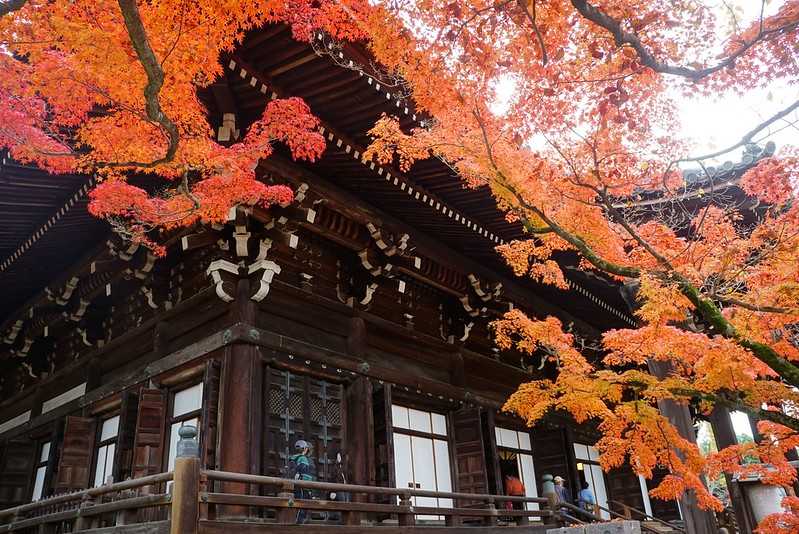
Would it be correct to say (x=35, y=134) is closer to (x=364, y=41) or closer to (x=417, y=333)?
(x=364, y=41)

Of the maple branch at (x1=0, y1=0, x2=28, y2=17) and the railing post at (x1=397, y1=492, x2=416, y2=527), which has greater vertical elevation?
the maple branch at (x1=0, y1=0, x2=28, y2=17)

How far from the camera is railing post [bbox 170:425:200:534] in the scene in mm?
5000

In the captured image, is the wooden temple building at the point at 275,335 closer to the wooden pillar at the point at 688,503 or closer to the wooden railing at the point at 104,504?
the wooden railing at the point at 104,504

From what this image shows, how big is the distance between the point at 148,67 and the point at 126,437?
599 centimetres

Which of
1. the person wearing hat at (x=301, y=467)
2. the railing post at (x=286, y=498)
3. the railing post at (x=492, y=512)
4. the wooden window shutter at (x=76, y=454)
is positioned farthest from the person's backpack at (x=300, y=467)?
the wooden window shutter at (x=76, y=454)

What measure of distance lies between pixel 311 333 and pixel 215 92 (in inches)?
146

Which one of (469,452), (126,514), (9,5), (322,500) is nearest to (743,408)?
(322,500)

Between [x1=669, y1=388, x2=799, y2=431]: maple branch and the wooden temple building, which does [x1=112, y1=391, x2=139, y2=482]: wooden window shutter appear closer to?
the wooden temple building

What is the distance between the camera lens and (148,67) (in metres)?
4.43

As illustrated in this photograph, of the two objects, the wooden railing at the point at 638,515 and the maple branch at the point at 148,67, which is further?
the wooden railing at the point at 638,515

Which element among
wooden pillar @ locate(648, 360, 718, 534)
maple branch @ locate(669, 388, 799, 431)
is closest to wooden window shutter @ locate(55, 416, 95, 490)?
maple branch @ locate(669, 388, 799, 431)

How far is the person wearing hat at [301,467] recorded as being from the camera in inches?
281

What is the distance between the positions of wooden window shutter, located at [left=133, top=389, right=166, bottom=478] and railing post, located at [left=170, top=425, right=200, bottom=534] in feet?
8.66

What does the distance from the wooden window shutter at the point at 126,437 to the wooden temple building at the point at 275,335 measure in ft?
0.09
